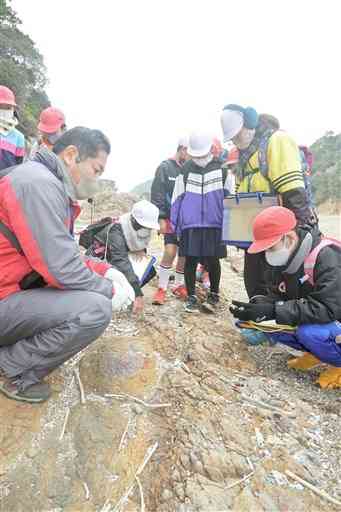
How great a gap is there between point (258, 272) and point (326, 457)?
5.46ft

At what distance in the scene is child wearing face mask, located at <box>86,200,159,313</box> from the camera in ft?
11.2

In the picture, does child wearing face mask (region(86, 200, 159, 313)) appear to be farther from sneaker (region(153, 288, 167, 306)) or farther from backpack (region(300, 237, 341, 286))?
backpack (region(300, 237, 341, 286))

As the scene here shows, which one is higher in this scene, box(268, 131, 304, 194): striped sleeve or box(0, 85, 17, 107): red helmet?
box(0, 85, 17, 107): red helmet

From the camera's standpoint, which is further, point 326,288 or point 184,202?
point 184,202

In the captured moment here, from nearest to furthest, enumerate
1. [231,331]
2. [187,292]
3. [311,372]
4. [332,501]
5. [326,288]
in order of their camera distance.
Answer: [332,501]
[326,288]
[311,372]
[231,331]
[187,292]

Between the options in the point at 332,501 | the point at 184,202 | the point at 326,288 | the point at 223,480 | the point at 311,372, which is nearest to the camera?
the point at 332,501

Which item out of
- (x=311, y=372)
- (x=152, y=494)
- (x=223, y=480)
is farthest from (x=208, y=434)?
(x=311, y=372)

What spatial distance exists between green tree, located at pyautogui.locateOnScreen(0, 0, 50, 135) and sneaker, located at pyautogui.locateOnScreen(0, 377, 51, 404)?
14.9 metres

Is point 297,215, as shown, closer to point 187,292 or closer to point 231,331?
point 231,331

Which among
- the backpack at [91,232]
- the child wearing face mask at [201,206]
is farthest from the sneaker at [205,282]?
the backpack at [91,232]

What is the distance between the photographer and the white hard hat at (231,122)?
10.2 feet

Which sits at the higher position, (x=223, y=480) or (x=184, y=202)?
(x=184, y=202)

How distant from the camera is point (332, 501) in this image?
1653 mm

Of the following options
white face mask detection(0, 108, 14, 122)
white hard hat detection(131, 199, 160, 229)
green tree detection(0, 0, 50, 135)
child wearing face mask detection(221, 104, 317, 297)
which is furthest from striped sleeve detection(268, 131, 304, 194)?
green tree detection(0, 0, 50, 135)
